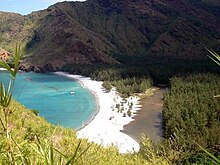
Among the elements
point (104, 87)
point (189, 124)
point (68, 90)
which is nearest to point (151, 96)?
point (104, 87)

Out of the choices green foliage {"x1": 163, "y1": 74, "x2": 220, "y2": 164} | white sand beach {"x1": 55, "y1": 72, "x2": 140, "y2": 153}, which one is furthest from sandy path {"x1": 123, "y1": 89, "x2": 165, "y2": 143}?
green foliage {"x1": 163, "y1": 74, "x2": 220, "y2": 164}

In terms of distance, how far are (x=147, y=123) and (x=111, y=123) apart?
299 inches

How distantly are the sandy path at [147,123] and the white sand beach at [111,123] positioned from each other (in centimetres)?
154

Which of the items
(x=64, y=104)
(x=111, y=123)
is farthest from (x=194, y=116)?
(x=64, y=104)

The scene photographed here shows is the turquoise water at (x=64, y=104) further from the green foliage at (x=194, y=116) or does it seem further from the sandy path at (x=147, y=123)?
the green foliage at (x=194, y=116)

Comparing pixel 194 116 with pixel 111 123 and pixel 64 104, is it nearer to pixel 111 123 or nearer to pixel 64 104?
pixel 111 123

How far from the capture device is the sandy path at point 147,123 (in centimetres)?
5966

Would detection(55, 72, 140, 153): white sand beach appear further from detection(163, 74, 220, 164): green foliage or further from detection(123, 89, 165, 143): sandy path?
detection(163, 74, 220, 164): green foliage

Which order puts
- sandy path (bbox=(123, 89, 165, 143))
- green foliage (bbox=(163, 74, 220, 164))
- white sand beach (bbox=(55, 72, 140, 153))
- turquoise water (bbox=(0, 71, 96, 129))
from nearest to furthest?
green foliage (bbox=(163, 74, 220, 164)), white sand beach (bbox=(55, 72, 140, 153)), sandy path (bbox=(123, 89, 165, 143)), turquoise water (bbox=(0, 71, 96, 129))

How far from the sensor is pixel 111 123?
69.1m

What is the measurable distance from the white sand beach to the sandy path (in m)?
1.54

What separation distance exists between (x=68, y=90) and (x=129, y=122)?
2167 inches

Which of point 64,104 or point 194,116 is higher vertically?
point 194,116

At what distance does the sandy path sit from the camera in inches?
2349
